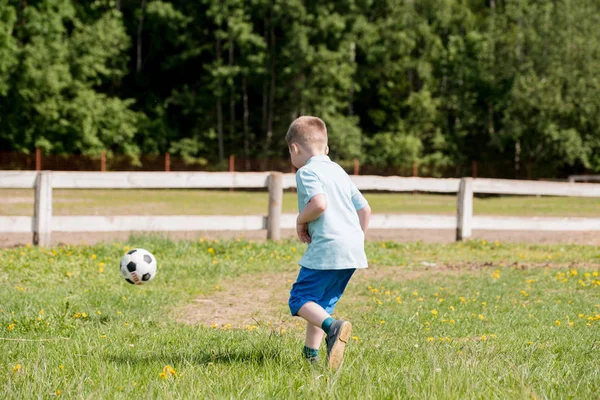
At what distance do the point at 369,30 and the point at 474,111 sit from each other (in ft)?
25.8

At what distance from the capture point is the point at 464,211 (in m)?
12.6

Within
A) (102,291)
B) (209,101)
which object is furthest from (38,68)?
(102,291)

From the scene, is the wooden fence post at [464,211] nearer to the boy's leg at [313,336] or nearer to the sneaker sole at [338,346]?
the boy's leg at [313,336]

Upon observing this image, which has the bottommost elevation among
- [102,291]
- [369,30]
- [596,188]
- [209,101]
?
[102,291]

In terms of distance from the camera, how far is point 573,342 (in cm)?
500

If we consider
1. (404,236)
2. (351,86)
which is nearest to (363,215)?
(404,236)

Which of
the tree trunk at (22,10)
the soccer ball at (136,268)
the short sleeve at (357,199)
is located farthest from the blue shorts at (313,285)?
the tree trunk at (22,10)

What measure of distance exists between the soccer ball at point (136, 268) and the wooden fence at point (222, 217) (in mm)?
3883

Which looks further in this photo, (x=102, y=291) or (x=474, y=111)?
(x=474, y=111)

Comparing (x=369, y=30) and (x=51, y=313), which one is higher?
(x=369, y=30)

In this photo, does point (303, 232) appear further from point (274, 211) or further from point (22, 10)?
point (22, 10)

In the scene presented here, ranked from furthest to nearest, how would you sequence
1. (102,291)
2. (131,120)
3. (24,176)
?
(131,120)
(24,176)
(102,291)

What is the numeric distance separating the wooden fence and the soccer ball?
3883 mm

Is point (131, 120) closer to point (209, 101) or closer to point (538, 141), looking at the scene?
point (209, 101)
